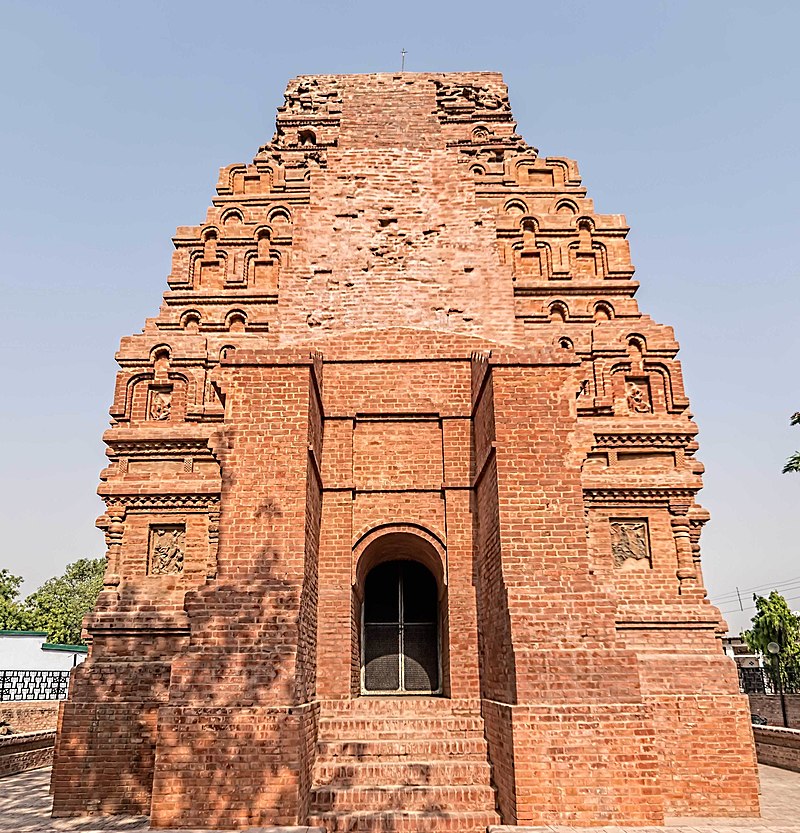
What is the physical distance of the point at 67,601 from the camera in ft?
169

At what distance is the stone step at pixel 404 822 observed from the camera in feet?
23.2

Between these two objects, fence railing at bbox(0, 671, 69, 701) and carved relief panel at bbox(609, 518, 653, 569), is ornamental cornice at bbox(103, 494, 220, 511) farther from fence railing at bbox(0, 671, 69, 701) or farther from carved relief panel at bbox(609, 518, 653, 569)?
fence railing at bbox(0, 671, 69, 701)

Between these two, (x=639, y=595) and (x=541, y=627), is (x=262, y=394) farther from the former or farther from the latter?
(x=639, y=595)

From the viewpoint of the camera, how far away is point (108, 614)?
30.0ft


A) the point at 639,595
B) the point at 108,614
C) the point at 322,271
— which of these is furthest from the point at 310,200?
the point at 639,595

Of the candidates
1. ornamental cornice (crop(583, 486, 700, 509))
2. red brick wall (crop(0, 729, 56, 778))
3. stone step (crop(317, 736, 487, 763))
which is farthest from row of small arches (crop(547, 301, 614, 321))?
red brick wall (crop(0, 729, 56, 778))

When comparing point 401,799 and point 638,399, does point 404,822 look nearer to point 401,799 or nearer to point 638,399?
point 401,799

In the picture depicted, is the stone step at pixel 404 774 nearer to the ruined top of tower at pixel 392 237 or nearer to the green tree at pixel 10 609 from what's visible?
the ruined top of tower at pixel 392 237

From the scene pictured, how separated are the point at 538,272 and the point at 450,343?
2.23 m

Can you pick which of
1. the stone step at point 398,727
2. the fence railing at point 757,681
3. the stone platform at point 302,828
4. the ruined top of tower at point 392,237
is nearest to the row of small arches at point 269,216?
the ruined top of tower at point 392,237

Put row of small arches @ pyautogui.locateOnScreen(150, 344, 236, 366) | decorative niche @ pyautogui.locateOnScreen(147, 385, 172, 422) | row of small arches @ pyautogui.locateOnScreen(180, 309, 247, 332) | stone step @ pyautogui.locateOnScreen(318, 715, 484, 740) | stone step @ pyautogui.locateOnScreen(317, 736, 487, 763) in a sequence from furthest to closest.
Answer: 1. row of small arches @ pyautogui.locateOnScreen(180, 309, 247, 332)
2. row of small arches @ pyautogui.locateOnScreen(150, 344, 236, 366)
3. decorative niche @ pyautogui.locateOnScreen(147, 385, 172, 422)
4. stone step @ pyautogui.locateOnScreen(318, 715, 484, 740)
5. stone step @ pyautogui.locateOnScreen(317, 736, 487, 763)

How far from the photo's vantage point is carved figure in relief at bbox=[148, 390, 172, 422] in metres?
10.6

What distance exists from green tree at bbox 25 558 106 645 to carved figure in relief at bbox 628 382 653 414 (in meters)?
28.8

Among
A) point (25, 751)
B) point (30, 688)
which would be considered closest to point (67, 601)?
point (30, 688)
